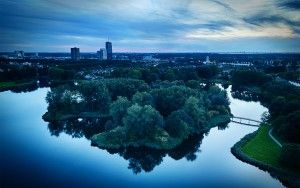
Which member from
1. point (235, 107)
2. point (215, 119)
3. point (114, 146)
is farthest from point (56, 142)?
point (235, 107)

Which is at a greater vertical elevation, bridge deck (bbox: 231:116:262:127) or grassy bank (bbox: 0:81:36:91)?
grassy bank (bbox: 0:81:36:91)

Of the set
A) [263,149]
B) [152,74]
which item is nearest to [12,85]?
[152,74]

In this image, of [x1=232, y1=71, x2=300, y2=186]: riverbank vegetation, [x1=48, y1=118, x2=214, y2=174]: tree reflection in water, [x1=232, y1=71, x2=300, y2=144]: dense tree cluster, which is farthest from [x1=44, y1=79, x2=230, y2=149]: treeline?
[x1=232, y1=71, x2=300, y2=144]: dense tree cluster

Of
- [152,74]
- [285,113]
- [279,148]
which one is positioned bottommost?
[279,148]

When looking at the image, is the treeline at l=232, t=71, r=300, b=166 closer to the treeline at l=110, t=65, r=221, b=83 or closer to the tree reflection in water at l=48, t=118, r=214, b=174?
the tree reflection in water at l=48, t=118, r=214, b=174

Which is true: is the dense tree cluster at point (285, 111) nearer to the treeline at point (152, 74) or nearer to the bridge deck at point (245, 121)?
the bridge deck at point (245, 121)

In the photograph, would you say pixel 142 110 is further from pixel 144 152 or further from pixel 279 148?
pixel 279 148

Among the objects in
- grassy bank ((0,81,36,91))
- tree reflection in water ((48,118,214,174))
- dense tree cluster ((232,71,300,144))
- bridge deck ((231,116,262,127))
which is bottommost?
tree reflection in water ((48,118,214,174))

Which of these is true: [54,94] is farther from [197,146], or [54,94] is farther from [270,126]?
[270,126]
